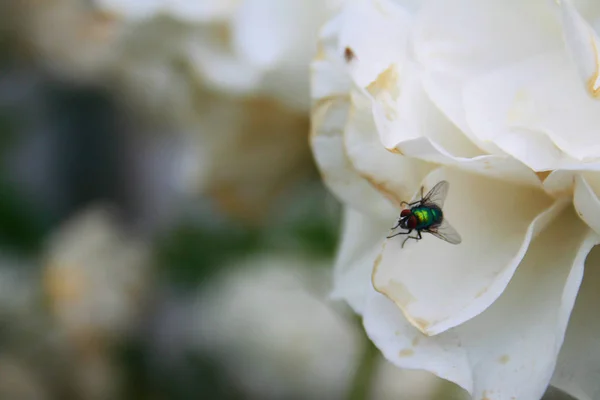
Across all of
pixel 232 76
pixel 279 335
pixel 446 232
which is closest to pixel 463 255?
pixel 446 232

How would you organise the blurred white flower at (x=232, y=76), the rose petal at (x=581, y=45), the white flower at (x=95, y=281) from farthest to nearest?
the white flower at (x=95, y=281) < the blurred white flower at (x=232, y=76) < the rose petal at (x=581, y=45)

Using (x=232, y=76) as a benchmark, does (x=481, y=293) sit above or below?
below

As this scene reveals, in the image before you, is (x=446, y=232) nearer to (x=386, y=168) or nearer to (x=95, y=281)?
(x=386, y=168)

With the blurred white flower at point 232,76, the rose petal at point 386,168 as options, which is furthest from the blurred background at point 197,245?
the rose petal at point 386,168

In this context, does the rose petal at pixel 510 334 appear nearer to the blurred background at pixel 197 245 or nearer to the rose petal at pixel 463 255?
the rose petal at pixel 463 255

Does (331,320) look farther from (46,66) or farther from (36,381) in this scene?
(46,66)

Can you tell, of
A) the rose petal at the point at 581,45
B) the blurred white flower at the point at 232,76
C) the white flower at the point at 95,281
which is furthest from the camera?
the white flower at the point at 95,281

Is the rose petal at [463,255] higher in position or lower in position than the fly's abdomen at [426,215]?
lower
